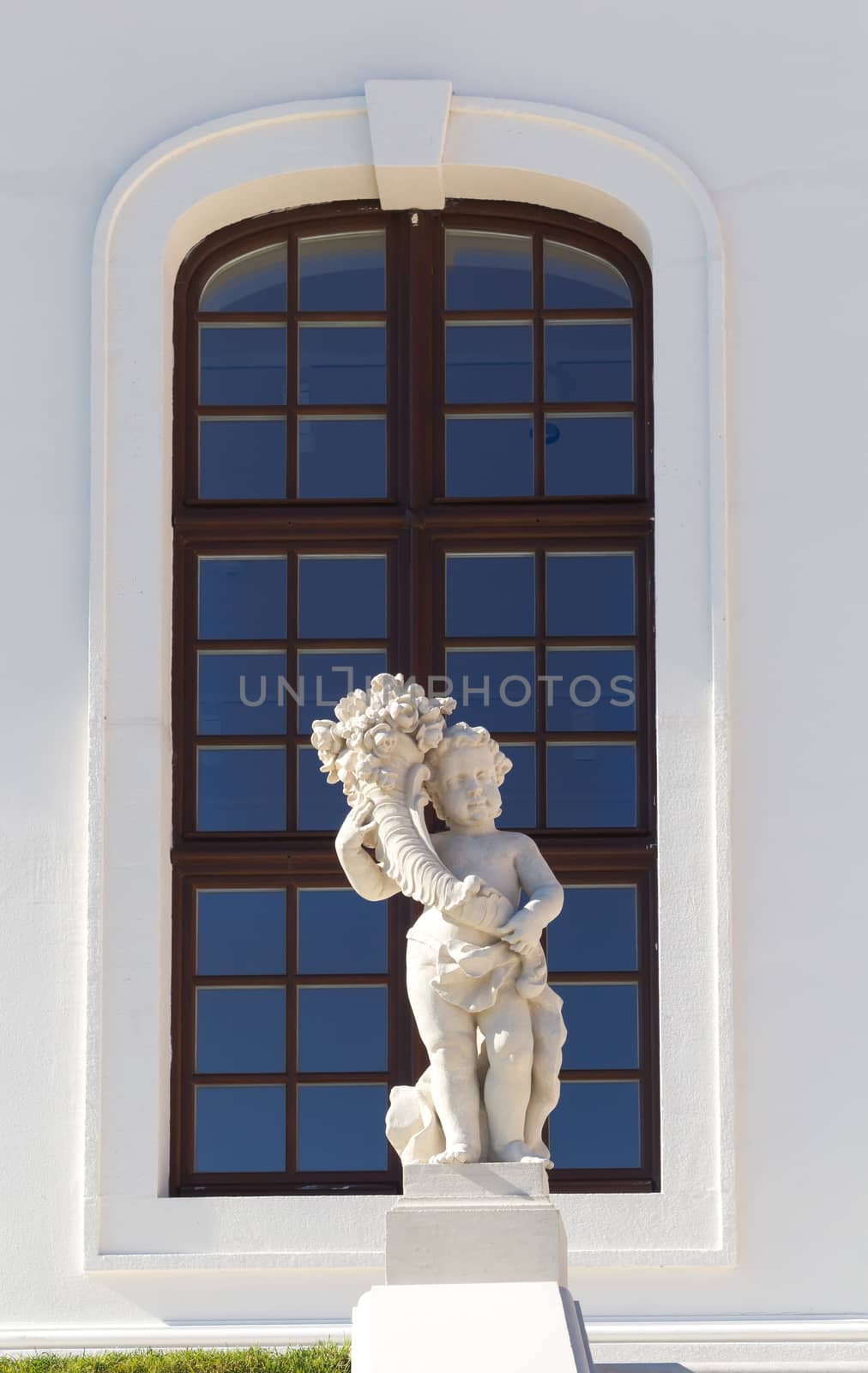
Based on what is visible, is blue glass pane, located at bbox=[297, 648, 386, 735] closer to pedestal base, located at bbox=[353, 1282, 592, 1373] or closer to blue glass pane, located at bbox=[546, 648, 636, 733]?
blue glass pane, located at bbox=[546, 648, 636, 733]

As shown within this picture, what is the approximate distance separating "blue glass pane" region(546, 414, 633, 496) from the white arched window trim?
43cm

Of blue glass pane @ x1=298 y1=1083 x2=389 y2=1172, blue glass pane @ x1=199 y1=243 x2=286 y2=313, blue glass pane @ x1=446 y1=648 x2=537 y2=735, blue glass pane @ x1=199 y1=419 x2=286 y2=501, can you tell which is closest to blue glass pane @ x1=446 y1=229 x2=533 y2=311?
blue glass pane @ x1=199 y1=243 x2=286 y2=313

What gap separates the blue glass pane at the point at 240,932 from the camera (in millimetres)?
10883

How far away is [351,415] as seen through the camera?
1143 centimetres

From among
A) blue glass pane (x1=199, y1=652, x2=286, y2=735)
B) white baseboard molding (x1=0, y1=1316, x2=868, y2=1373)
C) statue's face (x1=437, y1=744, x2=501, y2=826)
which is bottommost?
white baseboard molding (x1=0, y1=1316, x2=868, y2=1373)

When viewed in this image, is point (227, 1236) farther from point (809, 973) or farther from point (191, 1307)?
point (809, 973)

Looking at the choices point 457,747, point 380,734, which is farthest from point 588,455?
point 380,734

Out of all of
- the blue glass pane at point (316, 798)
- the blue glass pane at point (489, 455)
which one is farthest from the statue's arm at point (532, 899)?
the blue glass pane at point (489, 455)

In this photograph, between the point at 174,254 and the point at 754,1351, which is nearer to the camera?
the point at 754,1351

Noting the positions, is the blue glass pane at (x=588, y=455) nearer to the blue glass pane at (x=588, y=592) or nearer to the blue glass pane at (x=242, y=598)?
the blue glass pane at (x=588, y=592)

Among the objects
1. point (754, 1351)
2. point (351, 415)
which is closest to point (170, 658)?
point (351, 415)

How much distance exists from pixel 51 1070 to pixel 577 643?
10.0ft

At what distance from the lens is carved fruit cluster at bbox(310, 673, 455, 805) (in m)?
8.32

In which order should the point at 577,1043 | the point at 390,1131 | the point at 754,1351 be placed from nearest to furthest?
the point at 390,1131 → the point at 754,1351 → the point at 577,1043
